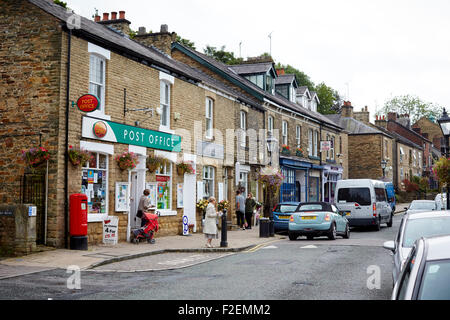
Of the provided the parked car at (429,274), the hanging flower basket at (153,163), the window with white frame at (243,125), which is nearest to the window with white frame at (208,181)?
the window with white frame at (243,125)

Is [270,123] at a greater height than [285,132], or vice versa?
[270,123]

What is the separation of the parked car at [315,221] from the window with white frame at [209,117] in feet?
20.0

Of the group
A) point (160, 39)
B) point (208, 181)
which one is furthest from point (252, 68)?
point (208, 181)

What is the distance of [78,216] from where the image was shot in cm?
1427

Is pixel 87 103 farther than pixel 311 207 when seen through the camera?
No

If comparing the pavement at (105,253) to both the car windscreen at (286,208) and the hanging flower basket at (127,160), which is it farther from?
the car windscreen at (286,208)

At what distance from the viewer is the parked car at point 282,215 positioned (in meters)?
21.9

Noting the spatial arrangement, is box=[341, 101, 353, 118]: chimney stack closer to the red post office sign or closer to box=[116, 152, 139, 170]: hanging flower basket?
box=[116, 152, 139, 170]: hanging flower basket

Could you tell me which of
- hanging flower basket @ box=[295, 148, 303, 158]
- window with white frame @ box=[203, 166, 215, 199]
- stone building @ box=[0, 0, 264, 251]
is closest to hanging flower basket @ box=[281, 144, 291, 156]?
hanging flower basket @ box=[295, 148, 303, 158]

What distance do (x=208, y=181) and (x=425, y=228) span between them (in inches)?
618

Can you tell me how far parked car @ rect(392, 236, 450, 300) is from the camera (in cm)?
398

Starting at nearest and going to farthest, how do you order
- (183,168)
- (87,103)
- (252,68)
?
1. (87,103)
2. (183,168)
3. (252,68)

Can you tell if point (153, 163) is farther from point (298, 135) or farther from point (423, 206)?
point (298, 135)
